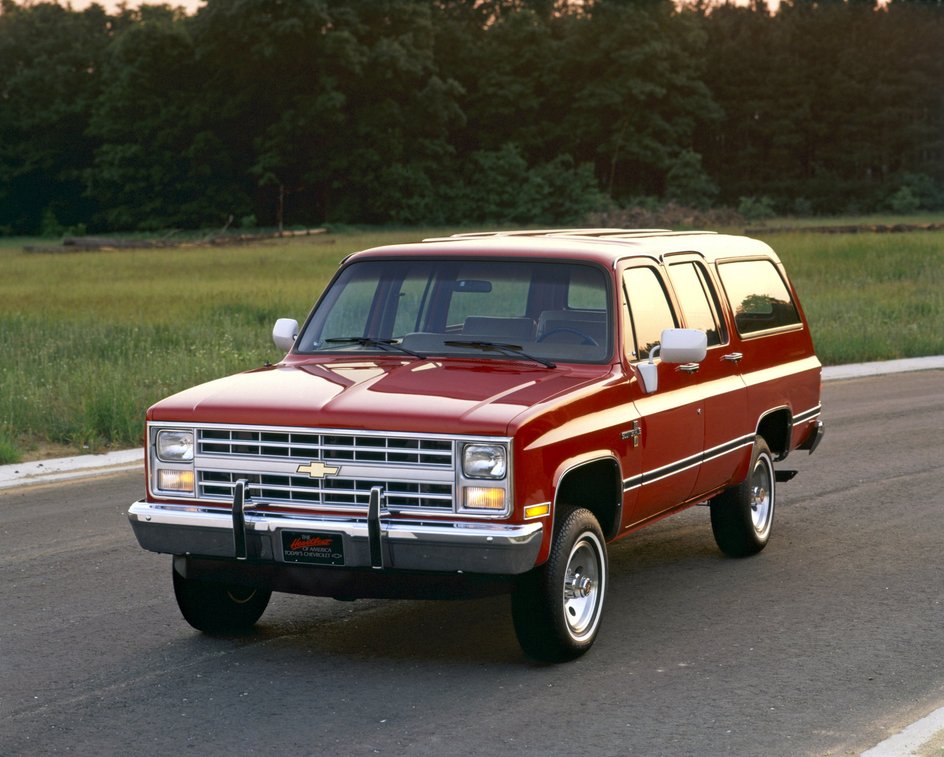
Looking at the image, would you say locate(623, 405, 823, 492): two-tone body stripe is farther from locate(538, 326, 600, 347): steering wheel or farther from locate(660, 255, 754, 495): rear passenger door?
locate(538, 326, 600, 347): steering wheel

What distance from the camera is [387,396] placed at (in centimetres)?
653

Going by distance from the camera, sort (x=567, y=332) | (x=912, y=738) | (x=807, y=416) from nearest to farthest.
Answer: (x=912, y=738)
(x=567, y=332)
(x=807, y=416)

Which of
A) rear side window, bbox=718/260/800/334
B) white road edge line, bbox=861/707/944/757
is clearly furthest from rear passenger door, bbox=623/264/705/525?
white road edge line, bbox=861/707/944/757

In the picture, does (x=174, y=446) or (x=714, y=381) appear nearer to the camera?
(x=174, y=446)

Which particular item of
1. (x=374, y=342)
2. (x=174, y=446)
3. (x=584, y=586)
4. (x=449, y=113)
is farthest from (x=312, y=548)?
(x=449, y=113)

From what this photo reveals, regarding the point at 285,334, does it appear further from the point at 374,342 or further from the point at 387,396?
the point at 387,396

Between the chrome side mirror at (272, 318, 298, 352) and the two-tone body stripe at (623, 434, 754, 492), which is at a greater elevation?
the chrome side mirror at (272, 318, 298, 352)

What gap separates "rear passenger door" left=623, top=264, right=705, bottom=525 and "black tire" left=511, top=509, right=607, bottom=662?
1.52 ft

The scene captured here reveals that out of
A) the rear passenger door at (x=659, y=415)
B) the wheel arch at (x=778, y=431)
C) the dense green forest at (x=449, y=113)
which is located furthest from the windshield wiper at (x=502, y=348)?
the dense green forest at (x=449, y=113)

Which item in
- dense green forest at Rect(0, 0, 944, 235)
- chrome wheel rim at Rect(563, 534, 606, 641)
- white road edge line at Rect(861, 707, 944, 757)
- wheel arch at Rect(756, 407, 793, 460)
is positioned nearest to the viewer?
white road edge line at Rect(861, 707, 944, 757)

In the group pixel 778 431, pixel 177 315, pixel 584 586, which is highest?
pixel 778 431

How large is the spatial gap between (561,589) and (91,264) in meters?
37.4

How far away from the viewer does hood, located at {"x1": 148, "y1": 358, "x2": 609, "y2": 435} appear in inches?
247

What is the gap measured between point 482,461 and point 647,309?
1.94m
